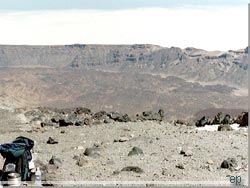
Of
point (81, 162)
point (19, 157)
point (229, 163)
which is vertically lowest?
point (81, 162)

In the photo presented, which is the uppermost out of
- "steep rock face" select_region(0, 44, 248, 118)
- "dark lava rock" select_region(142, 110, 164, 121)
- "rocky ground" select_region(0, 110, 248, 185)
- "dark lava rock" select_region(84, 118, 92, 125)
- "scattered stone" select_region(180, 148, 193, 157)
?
"scattered stone" select_region(180, 148, 193, 157)

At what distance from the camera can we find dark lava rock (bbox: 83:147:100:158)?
13.5m

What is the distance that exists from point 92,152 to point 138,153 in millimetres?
Answer: 1099

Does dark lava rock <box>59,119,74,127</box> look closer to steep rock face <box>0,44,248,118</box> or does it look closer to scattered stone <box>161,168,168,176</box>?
scattered stone <box>161,168,168,176</box>

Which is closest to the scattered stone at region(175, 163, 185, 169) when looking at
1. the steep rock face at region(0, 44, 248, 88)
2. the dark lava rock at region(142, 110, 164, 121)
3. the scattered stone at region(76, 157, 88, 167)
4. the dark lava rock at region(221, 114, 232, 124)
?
the scattered stone at region(76, 157, 88, 167)

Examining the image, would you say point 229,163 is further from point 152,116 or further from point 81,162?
point 152,116

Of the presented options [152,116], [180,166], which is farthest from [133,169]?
[152,116]

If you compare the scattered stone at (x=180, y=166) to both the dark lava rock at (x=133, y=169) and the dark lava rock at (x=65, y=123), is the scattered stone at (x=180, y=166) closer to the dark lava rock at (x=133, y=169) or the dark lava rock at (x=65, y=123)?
the dark lava rock at (x=133, y=169)

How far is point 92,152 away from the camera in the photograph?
1366 cm

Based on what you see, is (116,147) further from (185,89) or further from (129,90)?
(185,89)

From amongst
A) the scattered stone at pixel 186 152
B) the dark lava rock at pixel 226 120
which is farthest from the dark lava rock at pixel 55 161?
the dark lava rock at pixel 226 120

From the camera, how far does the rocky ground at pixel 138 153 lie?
11.3m

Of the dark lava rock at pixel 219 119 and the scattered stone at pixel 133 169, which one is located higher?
the scattered stone at pixel 133 169

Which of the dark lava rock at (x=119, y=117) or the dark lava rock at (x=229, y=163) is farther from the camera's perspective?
the dark lava rock at (x=119, y=117)
